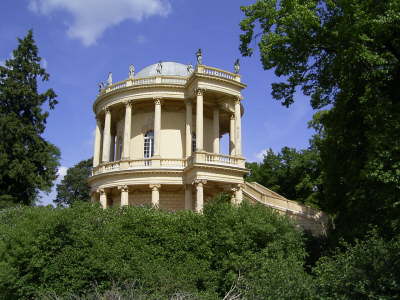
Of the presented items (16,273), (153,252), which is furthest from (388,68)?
(16,273)

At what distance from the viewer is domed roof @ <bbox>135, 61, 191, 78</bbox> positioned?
34562 mm

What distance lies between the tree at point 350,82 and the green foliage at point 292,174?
1688 cm

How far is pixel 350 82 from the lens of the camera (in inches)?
641

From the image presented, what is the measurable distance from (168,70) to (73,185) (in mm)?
37640

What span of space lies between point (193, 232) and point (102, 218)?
147 inches

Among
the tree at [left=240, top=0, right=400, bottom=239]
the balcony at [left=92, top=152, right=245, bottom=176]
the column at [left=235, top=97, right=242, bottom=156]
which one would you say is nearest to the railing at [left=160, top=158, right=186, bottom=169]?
the balcony at [left=92, top=152, right=245, bottom=176]

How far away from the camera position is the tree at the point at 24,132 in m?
29.9

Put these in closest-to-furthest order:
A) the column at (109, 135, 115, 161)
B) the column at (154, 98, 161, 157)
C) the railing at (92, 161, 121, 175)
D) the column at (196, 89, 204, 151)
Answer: the column at (196, 89, 204, 151) → the column at (154, 98, 161, 157) → the railing at (92, 161, 121, 175) → the column at (109, 135, 115, 161)

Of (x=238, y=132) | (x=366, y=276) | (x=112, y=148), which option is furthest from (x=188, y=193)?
(x=366, y=276)

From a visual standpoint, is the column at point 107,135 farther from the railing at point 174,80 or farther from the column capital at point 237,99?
the column capital at point 237,99

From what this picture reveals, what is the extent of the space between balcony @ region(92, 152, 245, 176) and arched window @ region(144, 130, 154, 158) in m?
2.75

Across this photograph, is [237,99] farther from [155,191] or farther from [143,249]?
[143,249]

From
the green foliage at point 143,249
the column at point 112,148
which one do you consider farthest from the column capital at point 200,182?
the column at point 112,148

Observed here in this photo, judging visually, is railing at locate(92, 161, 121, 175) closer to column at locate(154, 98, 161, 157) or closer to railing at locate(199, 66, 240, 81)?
column at locate(154, 98, 161, 157)
